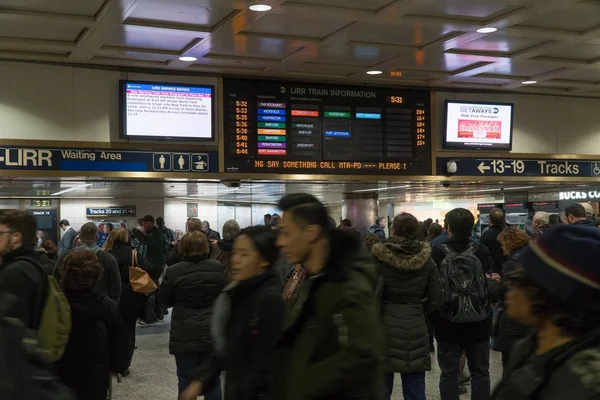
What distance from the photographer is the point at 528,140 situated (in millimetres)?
10352

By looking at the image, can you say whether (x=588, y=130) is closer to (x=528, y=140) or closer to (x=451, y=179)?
(x=528, y=140)

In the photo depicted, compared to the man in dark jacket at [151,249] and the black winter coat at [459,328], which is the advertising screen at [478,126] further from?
the black winter coat at [459,328]

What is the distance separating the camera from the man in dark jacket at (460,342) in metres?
5.66

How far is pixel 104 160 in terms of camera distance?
8.14 meters

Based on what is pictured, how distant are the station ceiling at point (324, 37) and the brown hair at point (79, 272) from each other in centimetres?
246

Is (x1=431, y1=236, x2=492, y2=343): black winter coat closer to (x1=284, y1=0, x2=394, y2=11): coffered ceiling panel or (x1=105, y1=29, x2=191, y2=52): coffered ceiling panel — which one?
(x1=284, y1=0, x2=394, y2=11): coffered ceiling panel

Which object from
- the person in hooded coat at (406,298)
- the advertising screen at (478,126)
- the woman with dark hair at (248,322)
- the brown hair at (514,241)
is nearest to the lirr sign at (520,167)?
the advertising screen at (478,126)

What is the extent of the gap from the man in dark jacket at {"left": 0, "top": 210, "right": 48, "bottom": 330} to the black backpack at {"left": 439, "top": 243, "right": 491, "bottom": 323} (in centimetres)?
307

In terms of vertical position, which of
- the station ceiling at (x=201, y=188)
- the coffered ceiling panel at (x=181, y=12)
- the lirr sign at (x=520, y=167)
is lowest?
the station ceiling at (x=201, y=188)

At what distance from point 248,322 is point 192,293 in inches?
98.0

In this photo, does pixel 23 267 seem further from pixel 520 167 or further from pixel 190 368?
pixel 520 167

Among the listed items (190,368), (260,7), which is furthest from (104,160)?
(190,368)

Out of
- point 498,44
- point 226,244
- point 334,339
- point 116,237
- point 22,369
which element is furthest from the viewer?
point 116,237

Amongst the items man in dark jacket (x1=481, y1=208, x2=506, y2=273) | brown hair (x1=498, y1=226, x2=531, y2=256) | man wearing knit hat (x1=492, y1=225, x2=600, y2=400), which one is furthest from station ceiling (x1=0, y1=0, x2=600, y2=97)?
man wearing knit hat (x1=492, y1=225, x2=600, y2=400)
